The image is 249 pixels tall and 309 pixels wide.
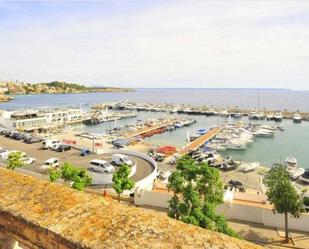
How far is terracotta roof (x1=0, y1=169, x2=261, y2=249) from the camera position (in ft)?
8.19

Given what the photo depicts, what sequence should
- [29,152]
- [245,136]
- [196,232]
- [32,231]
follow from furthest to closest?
[245,136]
[29,152]
[32,231]
[196,232]

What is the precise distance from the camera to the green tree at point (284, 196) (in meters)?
15.8

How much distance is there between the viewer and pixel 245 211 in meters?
18.0

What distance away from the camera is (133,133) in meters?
54.7

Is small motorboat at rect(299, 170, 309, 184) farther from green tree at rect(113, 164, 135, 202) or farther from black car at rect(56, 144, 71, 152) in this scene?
black car at rect(56, 144, 71, 152)

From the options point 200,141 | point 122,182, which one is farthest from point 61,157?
point 200,141

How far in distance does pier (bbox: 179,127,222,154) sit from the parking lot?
13763 mm

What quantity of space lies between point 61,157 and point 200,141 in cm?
2496

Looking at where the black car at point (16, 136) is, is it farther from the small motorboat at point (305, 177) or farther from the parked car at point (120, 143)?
the small motorboat at point (305, 177)

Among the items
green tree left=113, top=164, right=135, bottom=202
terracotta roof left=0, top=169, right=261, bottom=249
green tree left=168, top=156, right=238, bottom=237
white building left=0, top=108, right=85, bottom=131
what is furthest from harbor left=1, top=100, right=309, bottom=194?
terracotta roof left=0, top=169, right=261, bottom=249

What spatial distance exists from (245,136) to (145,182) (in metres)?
34.8

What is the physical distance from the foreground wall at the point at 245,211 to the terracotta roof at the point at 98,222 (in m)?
16.1

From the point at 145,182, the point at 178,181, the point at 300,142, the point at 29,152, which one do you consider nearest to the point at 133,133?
the point at 29,152

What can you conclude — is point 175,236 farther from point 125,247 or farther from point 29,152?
point 29,152
